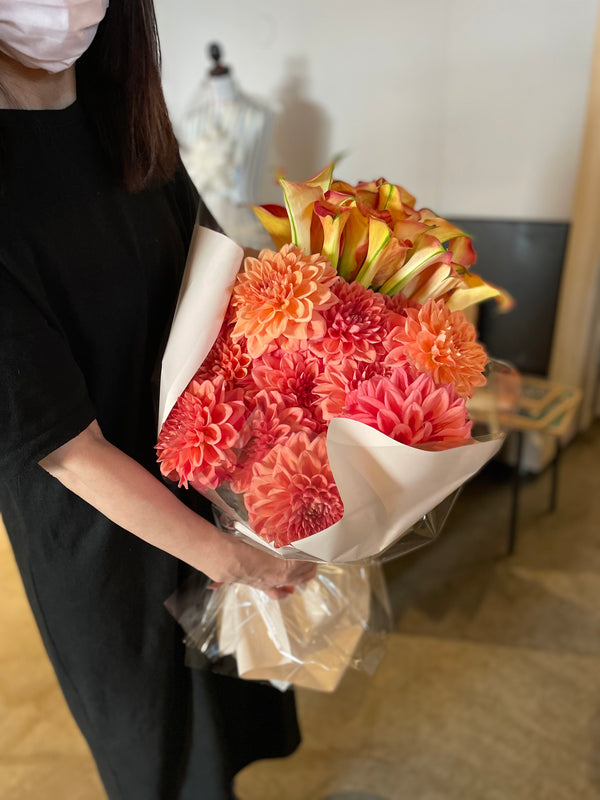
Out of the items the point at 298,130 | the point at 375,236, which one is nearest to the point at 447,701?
the point at 375,236

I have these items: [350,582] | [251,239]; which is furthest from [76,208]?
[251,239]

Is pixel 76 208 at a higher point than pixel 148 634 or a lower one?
higher

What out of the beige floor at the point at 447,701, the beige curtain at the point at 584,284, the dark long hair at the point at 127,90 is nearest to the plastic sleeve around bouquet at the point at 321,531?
the dark long hair at the point at 127,90

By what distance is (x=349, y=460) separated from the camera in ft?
1.79

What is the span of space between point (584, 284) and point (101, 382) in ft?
6.54

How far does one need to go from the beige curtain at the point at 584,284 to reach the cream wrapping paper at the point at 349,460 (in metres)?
1.74

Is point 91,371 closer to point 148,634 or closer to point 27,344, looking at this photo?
point 27,344

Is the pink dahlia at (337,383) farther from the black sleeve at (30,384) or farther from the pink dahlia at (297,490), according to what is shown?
the black sleeve at (30,384)

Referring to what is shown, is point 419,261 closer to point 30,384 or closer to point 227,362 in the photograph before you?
point 227,362

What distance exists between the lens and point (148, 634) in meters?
0.86

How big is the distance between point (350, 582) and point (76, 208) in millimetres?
604

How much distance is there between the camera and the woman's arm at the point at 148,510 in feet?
2.09

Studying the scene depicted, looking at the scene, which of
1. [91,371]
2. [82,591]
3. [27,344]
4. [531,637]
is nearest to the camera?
[27,344]

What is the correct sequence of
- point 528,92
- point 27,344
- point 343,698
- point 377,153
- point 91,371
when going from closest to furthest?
point 27,344, point 91,371, point 343,698, point 528,92, point 377,153
